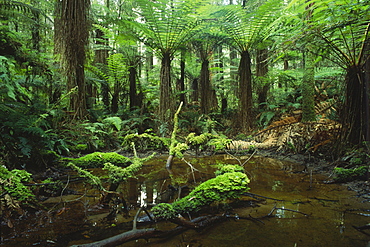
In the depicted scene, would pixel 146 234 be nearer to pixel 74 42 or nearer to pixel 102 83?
pixel 74 42

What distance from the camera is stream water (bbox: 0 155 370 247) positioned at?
124cm

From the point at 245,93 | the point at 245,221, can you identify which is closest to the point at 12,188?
the point at 245,221

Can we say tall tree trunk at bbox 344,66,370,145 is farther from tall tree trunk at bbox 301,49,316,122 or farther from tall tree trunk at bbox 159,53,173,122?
tall tree trunk at bbox 159,53,173,122

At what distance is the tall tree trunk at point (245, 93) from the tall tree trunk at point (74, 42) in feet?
11.6

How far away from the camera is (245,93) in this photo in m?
5.21

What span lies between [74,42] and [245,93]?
380cm

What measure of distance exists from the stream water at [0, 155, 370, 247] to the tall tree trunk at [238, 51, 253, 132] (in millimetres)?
2991

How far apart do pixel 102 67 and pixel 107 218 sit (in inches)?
235

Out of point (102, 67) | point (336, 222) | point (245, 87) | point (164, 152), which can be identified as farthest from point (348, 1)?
point (102, 67)

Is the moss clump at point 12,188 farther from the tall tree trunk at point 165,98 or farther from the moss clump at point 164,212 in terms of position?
the tall tree trunk at point 165,98

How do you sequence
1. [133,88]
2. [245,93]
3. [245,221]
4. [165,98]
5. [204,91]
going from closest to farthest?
[245,221]
[165,98]
[245,93]
[204,91]
[133,88]

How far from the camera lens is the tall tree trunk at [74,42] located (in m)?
3.71

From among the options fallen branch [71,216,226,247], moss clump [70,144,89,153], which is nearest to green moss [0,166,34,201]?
fallen branch [71,216,226,247]

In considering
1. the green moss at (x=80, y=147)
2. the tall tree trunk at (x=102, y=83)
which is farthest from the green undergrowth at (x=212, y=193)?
the tall tree trunk at (x=102, y=83)
